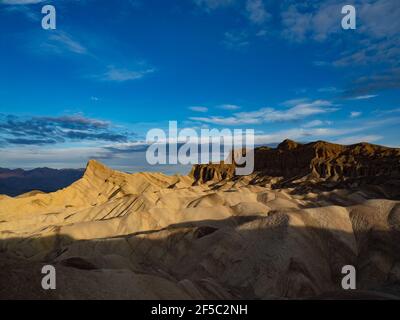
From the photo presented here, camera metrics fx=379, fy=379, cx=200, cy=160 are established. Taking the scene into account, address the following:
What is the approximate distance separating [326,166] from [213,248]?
70.4 metres

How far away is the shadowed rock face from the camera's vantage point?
8138cm

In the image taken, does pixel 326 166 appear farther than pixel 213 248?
Yes

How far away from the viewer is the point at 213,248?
3481cm

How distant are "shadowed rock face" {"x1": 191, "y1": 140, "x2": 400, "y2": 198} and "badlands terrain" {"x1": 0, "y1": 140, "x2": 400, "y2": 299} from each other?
9.31 meters

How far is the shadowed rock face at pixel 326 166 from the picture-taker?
81375 mm

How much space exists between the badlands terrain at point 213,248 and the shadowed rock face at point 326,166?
366 inches

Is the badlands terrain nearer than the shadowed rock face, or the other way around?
the badlands terrain

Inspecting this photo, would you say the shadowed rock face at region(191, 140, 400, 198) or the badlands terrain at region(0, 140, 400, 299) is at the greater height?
the shadowed rock face at region(191, 140, 400, 198)

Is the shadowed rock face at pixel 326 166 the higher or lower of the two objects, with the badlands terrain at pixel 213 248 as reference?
higher

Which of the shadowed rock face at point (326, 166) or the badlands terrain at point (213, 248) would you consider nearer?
the badlands terrain at point (213, 248)

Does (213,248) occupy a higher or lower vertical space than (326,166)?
lower
